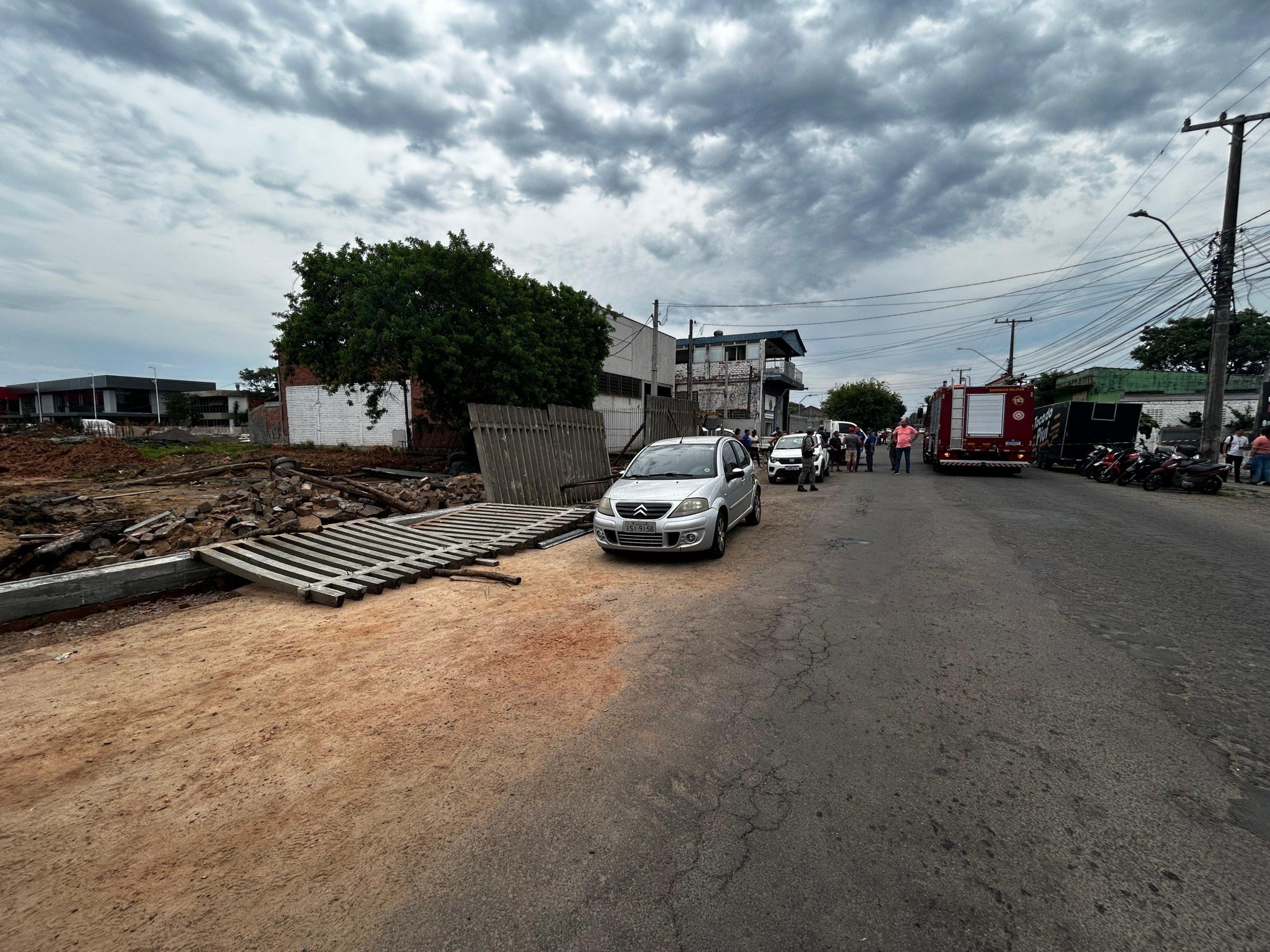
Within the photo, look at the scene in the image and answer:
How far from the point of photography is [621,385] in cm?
3031

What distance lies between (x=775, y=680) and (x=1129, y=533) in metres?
8.31

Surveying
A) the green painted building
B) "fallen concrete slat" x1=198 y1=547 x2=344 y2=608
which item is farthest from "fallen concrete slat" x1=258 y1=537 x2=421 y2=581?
the green painted building

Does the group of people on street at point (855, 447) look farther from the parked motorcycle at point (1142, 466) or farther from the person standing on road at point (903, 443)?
the parked motorcycle at point (1142, 466)

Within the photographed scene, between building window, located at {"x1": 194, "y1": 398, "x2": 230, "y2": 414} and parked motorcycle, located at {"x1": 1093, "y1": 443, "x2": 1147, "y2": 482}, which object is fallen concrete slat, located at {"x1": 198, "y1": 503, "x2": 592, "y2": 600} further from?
building window, located at {"x1": 194, "y1": 398, "x2": 230, "y2": 414}

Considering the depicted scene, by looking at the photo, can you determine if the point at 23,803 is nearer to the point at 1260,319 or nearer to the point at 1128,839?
the point at 1128,839

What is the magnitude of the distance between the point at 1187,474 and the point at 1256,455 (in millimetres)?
3927

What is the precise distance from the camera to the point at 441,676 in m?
4.00

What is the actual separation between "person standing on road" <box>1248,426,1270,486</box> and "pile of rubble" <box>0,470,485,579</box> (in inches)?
820

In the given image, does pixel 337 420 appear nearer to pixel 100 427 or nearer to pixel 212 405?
→ pixel 100 427

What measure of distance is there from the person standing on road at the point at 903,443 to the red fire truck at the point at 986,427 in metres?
1.16

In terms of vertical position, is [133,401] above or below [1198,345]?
below

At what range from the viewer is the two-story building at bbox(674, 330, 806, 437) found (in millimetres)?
46750

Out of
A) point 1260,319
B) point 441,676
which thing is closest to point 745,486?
point 441,676

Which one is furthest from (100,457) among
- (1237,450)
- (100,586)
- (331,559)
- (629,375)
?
(1237,450)
